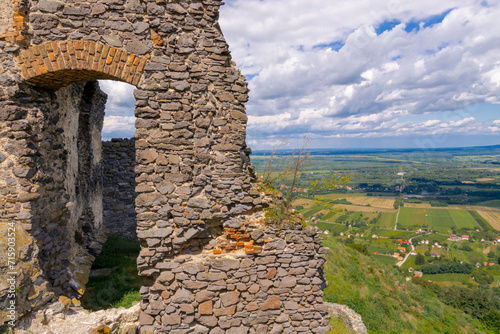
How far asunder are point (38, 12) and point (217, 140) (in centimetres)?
336

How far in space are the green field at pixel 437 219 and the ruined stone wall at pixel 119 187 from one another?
4396cm

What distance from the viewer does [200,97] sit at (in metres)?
4.49

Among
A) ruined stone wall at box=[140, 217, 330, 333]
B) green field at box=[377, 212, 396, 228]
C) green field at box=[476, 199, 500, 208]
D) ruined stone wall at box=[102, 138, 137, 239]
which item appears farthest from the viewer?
green field at box=[476, 199, 500, 208]

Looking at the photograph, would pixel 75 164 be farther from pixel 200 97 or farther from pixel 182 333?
pixel 182 333

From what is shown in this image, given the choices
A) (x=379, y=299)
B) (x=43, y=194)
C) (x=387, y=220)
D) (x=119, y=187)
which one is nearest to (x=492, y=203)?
(x=387, y=220)

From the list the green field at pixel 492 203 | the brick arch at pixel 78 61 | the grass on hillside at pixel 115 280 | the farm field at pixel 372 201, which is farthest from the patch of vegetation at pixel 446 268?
the brick arch at pixel 78 61

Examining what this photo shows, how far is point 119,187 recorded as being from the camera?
390 inches

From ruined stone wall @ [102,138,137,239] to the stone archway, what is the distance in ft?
16.1

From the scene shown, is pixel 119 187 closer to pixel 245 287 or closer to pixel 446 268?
pixel 245 287

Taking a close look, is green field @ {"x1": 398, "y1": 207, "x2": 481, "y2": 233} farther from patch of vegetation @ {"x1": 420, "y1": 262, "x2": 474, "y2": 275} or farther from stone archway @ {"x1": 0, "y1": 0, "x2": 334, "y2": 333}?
stone archway @ {"x1": 0, "y1": 0, "x2": 334, "y2": 333}

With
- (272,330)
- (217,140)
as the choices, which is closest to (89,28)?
(217,140)

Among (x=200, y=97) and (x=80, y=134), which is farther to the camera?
(x=80, y=134)

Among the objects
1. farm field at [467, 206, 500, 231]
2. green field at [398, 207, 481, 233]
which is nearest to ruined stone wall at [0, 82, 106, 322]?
green field at [398, 207, 481, 233]

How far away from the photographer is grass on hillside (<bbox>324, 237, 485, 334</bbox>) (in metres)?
8.95
